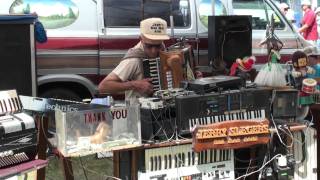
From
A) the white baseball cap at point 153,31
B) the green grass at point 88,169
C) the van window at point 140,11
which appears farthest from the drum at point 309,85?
the van window at point 140,11

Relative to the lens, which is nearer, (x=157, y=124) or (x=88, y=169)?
(x=157, y=124)

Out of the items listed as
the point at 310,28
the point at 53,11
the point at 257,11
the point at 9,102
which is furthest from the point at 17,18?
the point at 310,28

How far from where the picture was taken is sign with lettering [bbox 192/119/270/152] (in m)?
3.41

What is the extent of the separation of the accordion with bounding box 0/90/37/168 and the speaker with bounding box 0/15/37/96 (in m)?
1.87

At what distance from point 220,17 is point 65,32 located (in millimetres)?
1799

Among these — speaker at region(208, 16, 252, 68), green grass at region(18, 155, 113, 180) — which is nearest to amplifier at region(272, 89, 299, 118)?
green grass at region(18, 155, 113, 180)

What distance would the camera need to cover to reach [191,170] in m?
3.55

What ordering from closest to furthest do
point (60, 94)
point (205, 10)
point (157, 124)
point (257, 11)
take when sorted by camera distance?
point (157, 124) → point (60, 94) → point (205, 10) → point (257, 11)

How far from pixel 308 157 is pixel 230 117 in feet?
2.60

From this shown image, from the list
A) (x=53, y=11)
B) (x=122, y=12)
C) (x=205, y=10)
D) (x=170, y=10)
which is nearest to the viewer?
(x=53, y=11)

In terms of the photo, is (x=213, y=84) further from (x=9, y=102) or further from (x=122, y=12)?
(x=122, y=12)

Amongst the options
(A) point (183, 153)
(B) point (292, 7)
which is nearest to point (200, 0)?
(A) point (183, 153)

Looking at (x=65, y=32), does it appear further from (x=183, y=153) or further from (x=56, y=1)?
(x=183, y=153)

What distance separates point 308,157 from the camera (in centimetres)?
399
